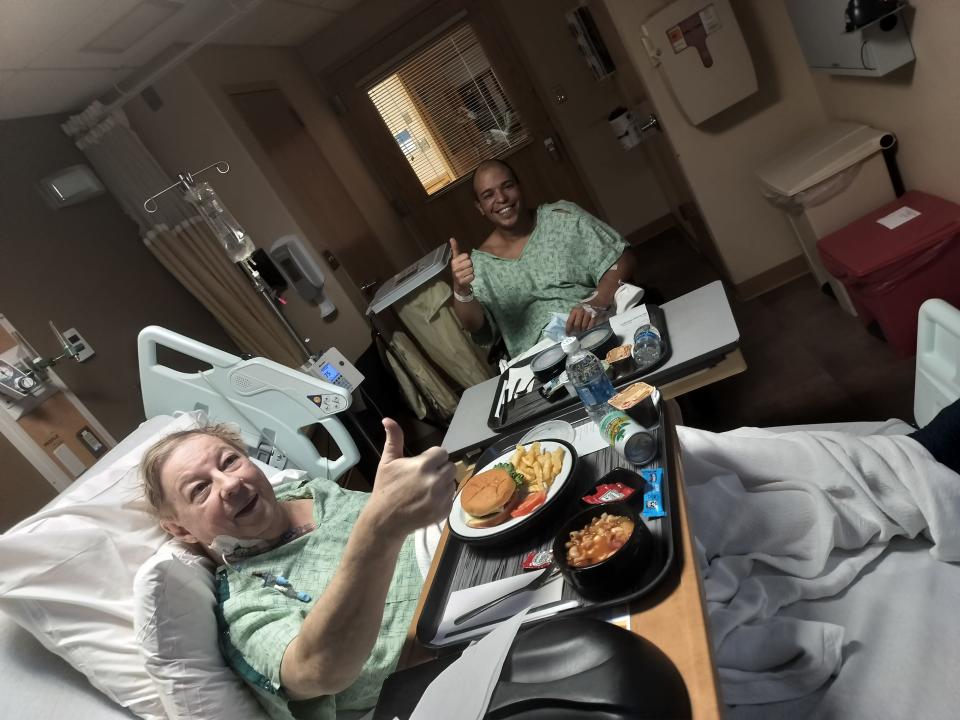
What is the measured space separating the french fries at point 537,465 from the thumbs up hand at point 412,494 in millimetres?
235

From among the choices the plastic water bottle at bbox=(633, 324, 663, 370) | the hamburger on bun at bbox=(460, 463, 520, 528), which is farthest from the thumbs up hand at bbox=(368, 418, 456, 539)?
the plastic water bottle at bbox=(633, 324, 663, 370)

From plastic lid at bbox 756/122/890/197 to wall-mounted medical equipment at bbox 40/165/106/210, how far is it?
9.69ft

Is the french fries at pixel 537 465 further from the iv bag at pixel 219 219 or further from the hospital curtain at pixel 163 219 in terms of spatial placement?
the hospital curtain at pixel 163 219

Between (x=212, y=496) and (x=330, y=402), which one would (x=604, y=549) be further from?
(x=330, y=402)

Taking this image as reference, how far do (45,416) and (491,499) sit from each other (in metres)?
2.04

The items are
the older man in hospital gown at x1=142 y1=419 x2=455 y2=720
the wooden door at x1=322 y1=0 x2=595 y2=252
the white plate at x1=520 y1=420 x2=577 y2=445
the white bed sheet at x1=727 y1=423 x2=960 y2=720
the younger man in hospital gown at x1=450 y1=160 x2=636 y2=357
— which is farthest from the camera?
the wooden door at x1=322 y1=0 x2=595 y2=252

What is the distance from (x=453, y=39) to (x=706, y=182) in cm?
245

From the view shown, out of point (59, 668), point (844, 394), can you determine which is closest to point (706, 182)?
point (844, 394)

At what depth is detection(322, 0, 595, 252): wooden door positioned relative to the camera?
14.7 ft

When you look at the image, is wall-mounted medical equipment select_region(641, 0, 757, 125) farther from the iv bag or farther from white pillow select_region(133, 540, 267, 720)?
white pillow select_region(133, 540, 267, 720)

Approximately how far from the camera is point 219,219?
2.41 m

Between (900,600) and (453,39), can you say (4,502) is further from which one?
(453,39)

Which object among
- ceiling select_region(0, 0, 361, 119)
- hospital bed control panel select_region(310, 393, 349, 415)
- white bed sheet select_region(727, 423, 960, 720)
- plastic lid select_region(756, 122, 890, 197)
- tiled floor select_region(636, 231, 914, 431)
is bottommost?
tiled floor select_region(636, 231, 914, 431)

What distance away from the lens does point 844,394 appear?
7.54ft
